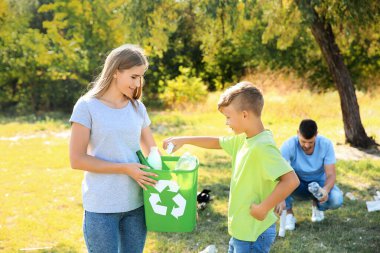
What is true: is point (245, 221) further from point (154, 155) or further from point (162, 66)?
point (162, 66)

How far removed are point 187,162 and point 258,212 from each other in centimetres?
47

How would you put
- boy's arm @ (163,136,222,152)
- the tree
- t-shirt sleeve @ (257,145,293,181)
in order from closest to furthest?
t-shirt sleeve @ (257,145,293,181) < boy's arm @ (163,136,222,152) < the tree

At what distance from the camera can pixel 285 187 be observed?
7.25 ft

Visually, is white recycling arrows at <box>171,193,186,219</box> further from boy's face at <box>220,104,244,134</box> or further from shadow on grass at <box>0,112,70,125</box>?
shadow on grass at <box>0,112,70,125</box>

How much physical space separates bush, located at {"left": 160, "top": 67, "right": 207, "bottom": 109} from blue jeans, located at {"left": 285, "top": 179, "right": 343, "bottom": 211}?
8.79 metres

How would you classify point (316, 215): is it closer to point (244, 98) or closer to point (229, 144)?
point (229, 144)

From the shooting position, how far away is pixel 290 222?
174 inches

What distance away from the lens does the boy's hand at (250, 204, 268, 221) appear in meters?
2.26

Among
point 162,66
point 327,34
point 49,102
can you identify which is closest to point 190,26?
point 162,66

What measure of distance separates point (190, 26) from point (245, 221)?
1460 cm

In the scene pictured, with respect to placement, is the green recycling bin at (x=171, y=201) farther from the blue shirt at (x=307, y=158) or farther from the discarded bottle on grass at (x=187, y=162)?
the blue shirt at (x=307, y=158)

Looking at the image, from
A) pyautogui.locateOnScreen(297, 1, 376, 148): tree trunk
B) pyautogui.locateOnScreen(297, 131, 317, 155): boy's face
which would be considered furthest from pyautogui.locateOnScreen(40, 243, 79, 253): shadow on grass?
pyautogui.locateOnScreen(297, 1, 376, 148): tree trunk

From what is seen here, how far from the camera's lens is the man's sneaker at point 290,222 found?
14.4 ft

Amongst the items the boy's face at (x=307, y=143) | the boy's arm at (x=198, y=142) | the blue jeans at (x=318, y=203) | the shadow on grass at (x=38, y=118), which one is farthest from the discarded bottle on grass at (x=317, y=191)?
the shadow on grass at (x=38, y=118)
